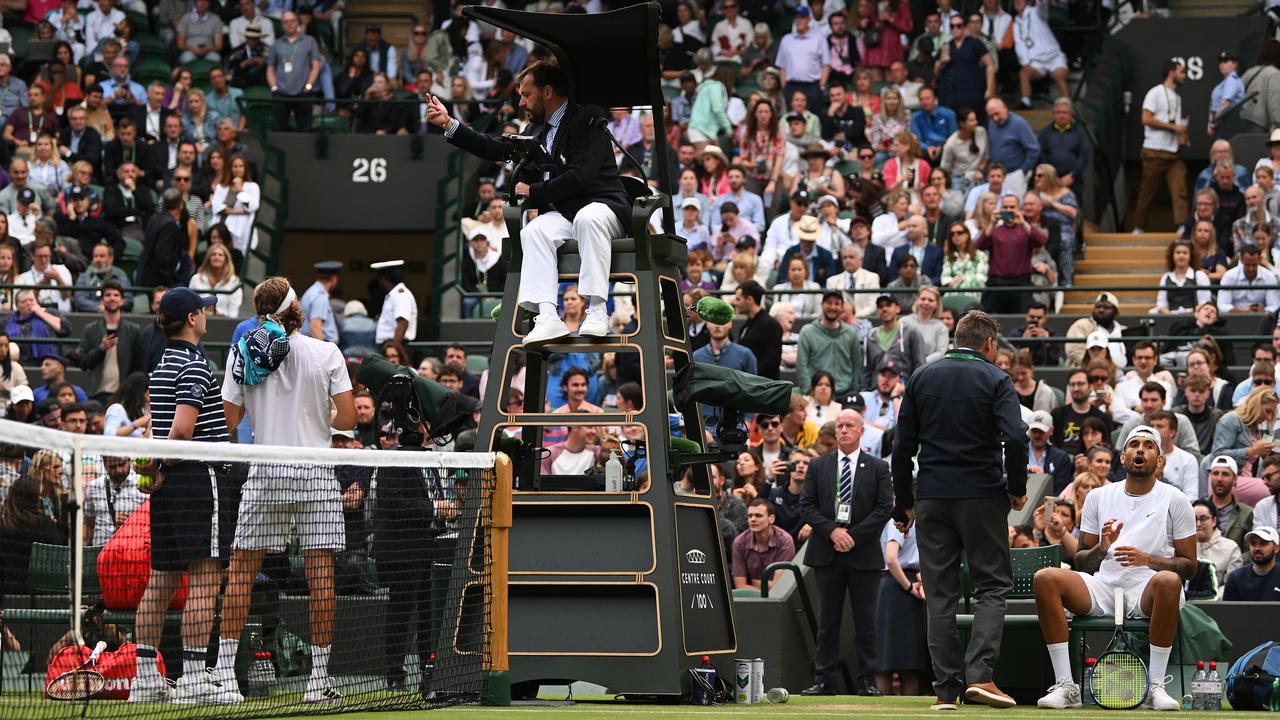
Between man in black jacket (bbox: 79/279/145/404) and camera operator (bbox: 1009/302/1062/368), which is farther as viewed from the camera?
camera operator (bbox: 1009/302/1062/368)

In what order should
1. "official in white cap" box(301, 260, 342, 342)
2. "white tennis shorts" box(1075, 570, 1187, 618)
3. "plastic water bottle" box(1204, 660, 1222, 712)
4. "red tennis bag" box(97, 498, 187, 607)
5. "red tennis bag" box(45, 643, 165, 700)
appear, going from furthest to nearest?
"official in white cap" box(301, 260, 342, 342), "white tennis shorts" box(1075, 570, 1187, 618), "plastic water bottle" box(1204, 660, 1222, 712), "red tennis bag" box(97, 498, 187, 607), "red tennis bag" box(45, 643, 165, 700)

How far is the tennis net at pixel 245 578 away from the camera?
330 inches

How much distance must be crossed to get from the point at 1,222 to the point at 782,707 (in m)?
15.2

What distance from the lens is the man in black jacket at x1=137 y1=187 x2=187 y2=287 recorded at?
22812 mm

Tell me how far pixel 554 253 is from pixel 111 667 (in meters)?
3.66

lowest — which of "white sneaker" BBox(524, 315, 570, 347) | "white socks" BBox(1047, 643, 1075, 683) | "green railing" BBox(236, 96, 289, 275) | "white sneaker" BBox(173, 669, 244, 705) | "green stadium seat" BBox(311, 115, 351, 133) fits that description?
Result: "white socks" BBox(1047, 643, 1075, 683)

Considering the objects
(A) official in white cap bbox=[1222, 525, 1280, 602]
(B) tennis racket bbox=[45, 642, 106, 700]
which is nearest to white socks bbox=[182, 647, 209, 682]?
(B) tennis racket bbox=[45, 642, 106, 700]

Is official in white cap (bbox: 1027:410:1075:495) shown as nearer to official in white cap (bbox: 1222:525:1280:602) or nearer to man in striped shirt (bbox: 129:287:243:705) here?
official in white cap (bbox: 1222:525:1280:602)

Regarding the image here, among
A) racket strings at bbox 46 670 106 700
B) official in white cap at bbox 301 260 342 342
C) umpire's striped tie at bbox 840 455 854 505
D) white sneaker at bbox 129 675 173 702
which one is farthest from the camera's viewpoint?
official in white cap at bbox 301 260 342 342

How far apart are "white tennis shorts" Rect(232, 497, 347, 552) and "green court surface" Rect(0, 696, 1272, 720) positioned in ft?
2.79

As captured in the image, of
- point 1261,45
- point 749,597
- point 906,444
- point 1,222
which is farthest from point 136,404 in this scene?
point 1261,45

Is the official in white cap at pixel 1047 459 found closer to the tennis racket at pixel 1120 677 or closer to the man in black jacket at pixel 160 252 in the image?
the tennis racket at pixel 1120 677

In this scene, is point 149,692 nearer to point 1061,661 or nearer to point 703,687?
point 703,687

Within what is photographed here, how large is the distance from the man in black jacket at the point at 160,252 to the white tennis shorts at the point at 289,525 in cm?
1390
